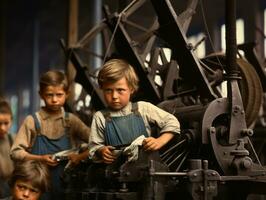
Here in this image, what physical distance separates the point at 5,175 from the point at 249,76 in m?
1.91

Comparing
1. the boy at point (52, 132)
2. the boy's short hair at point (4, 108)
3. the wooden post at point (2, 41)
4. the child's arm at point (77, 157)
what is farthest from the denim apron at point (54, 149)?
the wooden post at point (2, 41)

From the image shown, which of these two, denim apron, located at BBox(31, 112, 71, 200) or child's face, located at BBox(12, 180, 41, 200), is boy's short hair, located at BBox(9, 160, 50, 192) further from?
denim apron, located at BBox(31, 112, 71, 200)

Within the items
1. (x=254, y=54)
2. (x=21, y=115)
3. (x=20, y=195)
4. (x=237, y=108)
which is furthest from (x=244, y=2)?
(x=21, y=115)

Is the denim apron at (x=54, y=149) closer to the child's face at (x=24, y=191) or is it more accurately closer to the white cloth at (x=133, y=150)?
the child's face at (x=24, y=191)

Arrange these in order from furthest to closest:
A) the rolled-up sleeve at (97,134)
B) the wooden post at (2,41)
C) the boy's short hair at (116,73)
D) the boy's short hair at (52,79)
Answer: the wooden post at (2,41)
the boy's short hair at (52,79)
the rolled-up sleeve at (97,134)
the boy's short hair at (116,73)

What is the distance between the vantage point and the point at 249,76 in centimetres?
390

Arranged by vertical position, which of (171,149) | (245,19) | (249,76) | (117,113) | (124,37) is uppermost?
(245,19)

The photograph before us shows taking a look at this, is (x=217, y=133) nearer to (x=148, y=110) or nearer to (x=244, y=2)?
(x=148, y=110)

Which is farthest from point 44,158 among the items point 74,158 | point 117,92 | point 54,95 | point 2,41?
point 2,41

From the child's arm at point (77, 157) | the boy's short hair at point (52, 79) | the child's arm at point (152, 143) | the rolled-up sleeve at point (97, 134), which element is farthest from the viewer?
the boy's short hair at point (52, 79)

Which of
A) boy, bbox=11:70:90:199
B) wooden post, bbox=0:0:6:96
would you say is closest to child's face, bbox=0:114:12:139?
boy, bbox=11:70:90:199

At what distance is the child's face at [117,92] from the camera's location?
9.39 feet

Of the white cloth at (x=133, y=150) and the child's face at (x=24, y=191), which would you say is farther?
the child's face at (x=24, y=191)

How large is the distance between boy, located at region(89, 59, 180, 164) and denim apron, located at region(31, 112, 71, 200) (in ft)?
2.03
